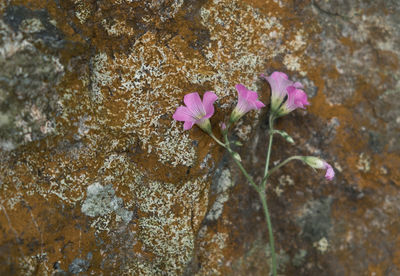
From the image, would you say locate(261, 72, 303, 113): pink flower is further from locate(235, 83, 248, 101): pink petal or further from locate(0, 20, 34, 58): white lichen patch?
locate(0, 20, 34, 58): white lichen patch

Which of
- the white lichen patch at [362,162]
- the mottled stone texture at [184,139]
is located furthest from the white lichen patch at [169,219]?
the white lichen patch at [362,162]

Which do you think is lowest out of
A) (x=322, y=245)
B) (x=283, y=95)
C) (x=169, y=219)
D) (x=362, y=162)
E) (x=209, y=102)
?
(x=322, y=245)

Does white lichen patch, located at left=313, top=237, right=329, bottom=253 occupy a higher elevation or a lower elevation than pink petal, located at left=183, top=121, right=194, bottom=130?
lower

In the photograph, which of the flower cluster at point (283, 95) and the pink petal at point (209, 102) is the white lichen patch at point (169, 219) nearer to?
the pink petal at point (209, 102)

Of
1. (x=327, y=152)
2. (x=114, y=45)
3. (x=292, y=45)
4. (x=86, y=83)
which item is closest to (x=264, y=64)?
(x=292, y=45)

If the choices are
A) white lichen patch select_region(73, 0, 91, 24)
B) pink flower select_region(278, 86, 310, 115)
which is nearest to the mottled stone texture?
white lichen patch select_region(73, 0, 91, 24)

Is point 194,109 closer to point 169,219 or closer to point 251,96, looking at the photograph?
point 251,96

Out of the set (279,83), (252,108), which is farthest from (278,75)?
(252,108)
